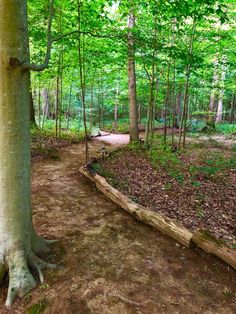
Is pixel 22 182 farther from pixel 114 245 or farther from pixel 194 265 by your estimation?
pixel 194 265

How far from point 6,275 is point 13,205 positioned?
3.11ft

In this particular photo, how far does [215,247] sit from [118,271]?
159cm

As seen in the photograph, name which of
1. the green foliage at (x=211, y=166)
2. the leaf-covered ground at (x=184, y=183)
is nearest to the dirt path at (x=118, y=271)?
the leaf-covered ground at (x=184, y=183)

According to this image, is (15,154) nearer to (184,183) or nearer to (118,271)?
(118,271)

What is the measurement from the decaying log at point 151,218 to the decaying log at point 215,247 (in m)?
0.15

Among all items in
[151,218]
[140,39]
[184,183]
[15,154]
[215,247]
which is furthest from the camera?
[184,183]

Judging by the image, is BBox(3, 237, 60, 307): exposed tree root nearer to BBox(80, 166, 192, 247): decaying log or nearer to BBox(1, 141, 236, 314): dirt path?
BBox(1, 141, 236, 314): dirt path

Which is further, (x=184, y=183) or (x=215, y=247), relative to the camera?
(x=184, y=183)

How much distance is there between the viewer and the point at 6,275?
130 inches

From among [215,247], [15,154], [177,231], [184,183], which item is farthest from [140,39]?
[184,183]

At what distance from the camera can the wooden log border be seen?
386 cm

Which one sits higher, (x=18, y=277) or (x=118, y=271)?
(x=18, y=277)

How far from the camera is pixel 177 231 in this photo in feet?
14.3

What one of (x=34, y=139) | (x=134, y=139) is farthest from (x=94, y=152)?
(x=34, y=139)
